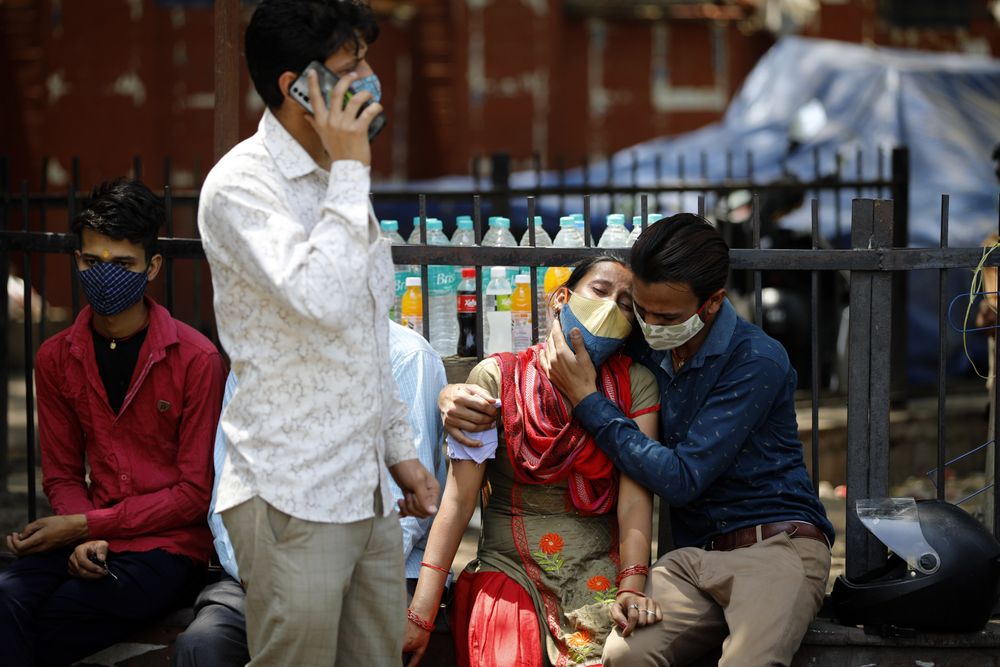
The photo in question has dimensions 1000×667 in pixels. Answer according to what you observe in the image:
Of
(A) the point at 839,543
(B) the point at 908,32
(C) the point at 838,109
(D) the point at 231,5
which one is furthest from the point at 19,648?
(B) the point at 908,32

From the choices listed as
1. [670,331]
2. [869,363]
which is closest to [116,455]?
[670,331]

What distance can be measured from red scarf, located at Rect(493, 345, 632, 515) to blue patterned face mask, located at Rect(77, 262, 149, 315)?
3.60 feet

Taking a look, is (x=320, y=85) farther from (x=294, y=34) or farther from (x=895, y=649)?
(x=895, y=649)

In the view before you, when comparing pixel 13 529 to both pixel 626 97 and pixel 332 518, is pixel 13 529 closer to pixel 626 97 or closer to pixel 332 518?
pixel 332 518

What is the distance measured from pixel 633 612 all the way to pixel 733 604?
0.27 m

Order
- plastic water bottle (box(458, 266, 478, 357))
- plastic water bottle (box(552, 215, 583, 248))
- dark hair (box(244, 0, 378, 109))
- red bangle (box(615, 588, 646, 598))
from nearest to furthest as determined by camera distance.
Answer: dark hair (box(244, 0, 378, 109)) → red bangle (box(615, 588, 646, 598)) → plastic water bottle (box(458, 266, 478, 357)) → plastic water bottle (box(552, 215, 583, 248))

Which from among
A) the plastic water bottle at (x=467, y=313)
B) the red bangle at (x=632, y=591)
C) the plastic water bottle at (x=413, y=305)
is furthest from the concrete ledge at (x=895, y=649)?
the plastic water bottle at (x=413, y=305)

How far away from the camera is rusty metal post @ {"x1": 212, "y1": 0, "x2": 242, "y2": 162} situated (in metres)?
4.09

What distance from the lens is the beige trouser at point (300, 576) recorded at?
2.46m

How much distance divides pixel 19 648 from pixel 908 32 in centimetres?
1129

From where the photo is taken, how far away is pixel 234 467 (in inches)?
99.7

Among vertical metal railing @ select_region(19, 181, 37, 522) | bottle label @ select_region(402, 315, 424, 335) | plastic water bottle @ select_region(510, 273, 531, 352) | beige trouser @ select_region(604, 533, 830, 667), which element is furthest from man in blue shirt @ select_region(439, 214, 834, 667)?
vertical metal railing @ select_region(19, 181, 37, 522)

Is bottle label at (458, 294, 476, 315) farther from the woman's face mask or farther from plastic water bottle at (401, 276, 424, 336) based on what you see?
the woman's face mask

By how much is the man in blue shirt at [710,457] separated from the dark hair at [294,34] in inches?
45.6
